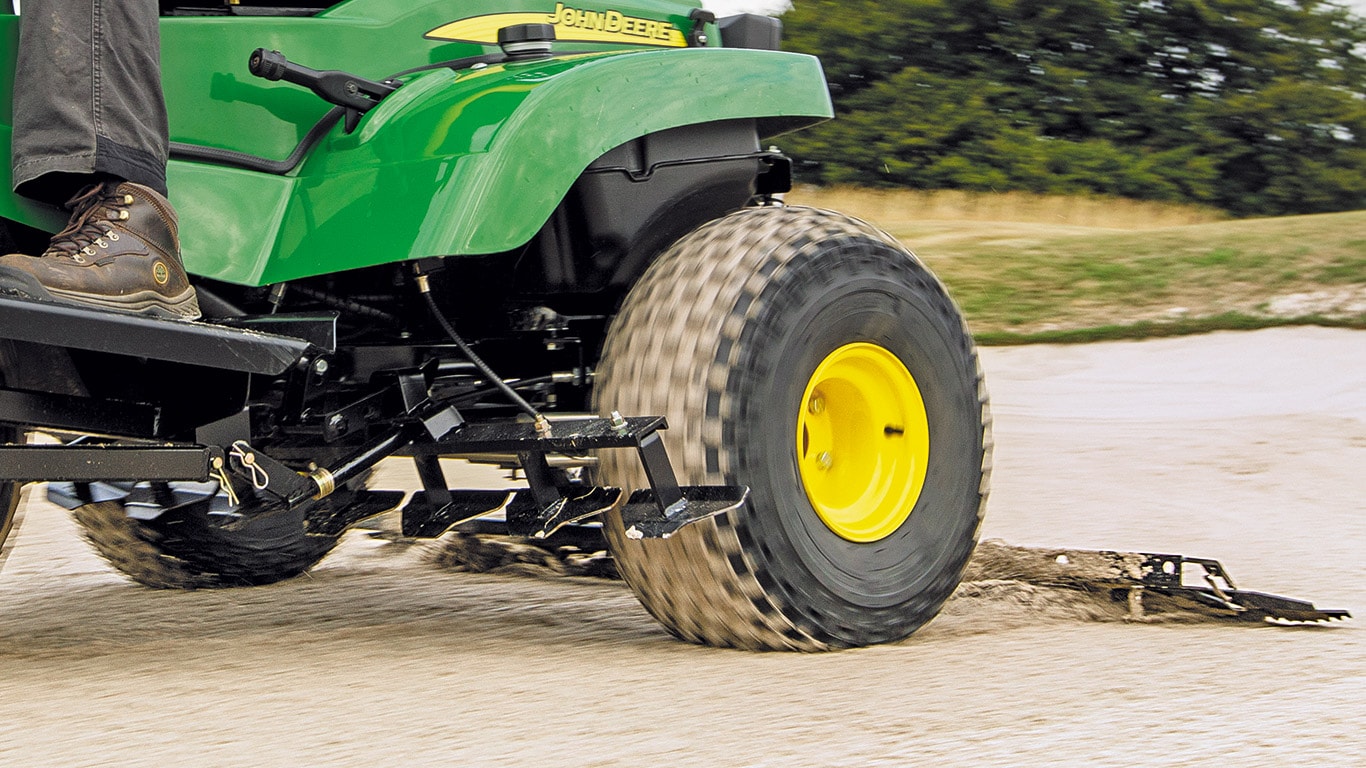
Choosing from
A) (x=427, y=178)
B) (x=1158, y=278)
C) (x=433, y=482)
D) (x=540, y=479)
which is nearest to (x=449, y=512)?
(x=433, y=482)

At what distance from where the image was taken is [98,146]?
2.54 m

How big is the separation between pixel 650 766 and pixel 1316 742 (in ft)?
3.35

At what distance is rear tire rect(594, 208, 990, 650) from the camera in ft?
9.61

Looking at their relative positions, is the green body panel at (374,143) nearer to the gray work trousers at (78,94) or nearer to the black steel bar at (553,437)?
the gray work trousers at (78,94)

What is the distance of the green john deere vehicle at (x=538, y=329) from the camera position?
2773mm

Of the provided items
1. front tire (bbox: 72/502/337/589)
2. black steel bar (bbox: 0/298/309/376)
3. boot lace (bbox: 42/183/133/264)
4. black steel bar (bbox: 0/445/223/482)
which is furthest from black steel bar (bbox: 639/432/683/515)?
front tire (bbox: 72/502/337/589)

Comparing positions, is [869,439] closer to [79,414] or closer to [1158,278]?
[79,414]

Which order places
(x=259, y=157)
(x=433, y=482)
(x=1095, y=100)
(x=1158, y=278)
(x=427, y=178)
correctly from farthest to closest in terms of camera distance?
(x=1095, y=100) < (x=1158, y=278) < (x=433, y=482) < (x=259, y=157) < (x=427, y=178)

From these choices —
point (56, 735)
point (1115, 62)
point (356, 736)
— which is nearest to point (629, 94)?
point (356, 736)

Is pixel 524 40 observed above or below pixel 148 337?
above

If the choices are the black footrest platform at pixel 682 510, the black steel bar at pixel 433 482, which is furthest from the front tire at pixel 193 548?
the black footrest platform at pixel 682 510

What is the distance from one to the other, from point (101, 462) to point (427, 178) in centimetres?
76

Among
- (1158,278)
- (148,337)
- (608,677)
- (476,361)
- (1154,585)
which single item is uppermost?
(148,337)

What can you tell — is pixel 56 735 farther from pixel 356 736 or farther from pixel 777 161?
pixel 777 161
